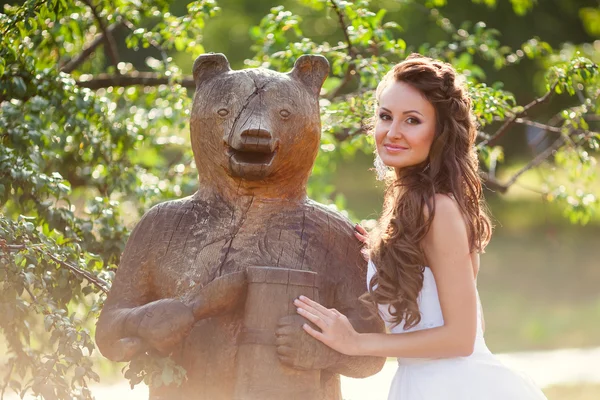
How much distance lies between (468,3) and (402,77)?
11359mm

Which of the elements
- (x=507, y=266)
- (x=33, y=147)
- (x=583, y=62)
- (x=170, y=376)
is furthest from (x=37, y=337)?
(x=507, y=266)

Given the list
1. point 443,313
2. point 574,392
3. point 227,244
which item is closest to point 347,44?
point 227,244

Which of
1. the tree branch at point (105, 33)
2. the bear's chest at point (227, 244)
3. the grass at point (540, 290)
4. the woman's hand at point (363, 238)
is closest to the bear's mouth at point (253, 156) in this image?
the bear's chest at point (227, 244)

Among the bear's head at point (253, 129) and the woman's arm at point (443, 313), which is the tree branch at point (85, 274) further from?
the woman's arm at point (443, 313)

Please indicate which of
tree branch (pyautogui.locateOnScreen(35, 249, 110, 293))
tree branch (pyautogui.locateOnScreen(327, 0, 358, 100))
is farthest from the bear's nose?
tree branch (pyautogui.locateOnScreen(327, 0, 358, 100))

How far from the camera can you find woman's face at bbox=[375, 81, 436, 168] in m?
3.00

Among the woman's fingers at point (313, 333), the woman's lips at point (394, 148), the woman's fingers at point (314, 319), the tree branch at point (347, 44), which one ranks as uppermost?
the tree branch at point (347, 44)

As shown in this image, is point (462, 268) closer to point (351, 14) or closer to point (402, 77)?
point (402, 77)

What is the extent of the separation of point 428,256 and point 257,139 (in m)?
0.73

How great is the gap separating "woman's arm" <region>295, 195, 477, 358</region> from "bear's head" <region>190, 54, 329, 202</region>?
51 cm

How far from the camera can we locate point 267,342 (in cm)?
289

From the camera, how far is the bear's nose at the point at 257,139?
300 centimetres

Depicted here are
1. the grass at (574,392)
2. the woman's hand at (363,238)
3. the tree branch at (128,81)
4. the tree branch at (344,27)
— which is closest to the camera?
the woman's hand at (363,238)

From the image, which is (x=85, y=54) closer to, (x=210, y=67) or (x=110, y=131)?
(x=110, y=131)
